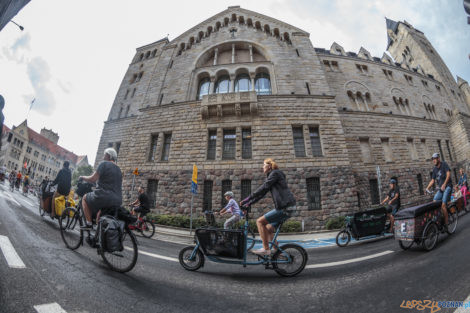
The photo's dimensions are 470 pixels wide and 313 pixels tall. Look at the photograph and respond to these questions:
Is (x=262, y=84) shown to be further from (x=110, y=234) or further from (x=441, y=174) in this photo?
(x=110, y=234)

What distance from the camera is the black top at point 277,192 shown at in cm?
315

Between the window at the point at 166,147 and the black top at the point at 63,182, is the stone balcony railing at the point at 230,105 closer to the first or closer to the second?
the window at the point at 166,147

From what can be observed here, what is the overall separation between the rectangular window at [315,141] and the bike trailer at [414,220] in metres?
7.84

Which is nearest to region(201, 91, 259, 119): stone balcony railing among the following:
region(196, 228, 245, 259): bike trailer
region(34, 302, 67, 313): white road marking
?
region(196, 228, 245, 259): bike trailer

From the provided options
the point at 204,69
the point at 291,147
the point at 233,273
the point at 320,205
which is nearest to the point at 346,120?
the point at 291,147

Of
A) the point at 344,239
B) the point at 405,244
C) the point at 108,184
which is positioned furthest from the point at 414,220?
the point at 108,184

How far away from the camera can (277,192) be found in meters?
3.22

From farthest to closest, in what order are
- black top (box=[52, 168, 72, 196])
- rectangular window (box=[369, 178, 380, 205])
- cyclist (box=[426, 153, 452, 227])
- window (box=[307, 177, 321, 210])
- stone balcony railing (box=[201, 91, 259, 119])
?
1. rectangular window (box=[369, 178, 380, 205])
2. stone balcony railing (box=[201, 91, 259, 119])
3. window (box=[307, 177, 321, 210])
4. black top (box=[52, 168, 72, 196])
5. cyclist (box=[426, 153, 452, 227])

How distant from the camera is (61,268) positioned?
251cm

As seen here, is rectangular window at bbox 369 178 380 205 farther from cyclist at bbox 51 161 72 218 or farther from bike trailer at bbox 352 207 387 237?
cyclist at bbox 51 161 72 218

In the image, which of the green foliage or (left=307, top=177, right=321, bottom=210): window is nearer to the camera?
the green foliage

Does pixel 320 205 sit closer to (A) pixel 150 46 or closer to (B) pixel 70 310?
(B) pixel 70 310

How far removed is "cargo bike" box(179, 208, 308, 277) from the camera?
298 cm

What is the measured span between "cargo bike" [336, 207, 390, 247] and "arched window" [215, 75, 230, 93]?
43.6 feet
